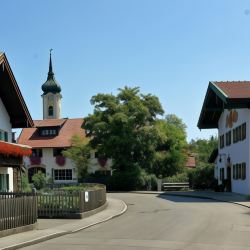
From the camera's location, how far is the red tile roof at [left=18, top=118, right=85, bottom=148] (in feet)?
225

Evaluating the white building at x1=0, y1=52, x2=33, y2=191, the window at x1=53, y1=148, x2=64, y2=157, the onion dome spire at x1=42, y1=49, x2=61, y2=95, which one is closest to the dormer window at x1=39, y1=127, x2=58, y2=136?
the window at x1=53, y1=148, x2=64, y2=157

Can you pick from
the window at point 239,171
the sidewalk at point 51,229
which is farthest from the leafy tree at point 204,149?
the sidewalk at point 51,229

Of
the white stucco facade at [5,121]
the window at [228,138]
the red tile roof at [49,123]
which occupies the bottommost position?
the window at [228,138]

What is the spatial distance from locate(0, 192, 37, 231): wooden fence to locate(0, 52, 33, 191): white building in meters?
7.06

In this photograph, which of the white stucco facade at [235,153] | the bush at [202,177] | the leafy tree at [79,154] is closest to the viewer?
the white stucco facade at [235,153]

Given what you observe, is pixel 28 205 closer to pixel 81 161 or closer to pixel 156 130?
pixel 156 130

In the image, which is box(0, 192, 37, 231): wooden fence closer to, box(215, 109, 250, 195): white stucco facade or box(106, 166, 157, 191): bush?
box(215, 109, 250, 195): white stucco facade

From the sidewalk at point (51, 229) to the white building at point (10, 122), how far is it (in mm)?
4953

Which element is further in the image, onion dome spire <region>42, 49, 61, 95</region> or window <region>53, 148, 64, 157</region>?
onion dome spire <region>42, 49, 61, 95</region>

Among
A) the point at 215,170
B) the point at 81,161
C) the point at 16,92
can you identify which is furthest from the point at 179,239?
the point at 81,161

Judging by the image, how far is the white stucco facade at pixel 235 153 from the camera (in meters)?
37.4

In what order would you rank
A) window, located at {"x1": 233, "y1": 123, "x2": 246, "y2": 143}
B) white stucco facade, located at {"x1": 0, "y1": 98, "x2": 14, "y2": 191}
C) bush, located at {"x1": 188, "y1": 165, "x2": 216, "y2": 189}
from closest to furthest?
white stucco facade, located at {"x1": 0, "y1": 98, "x2": 14, "y2": 191} → window, located at {"x1": 233, "y1": 123, "x2": 246, "y2": 143} → bush, located at {"x1": 188, "y1": 165, "x2": 216, "y2": 189}

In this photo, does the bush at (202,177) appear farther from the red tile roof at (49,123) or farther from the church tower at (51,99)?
the church tower at (51,99)

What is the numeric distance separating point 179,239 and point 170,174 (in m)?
44.7
